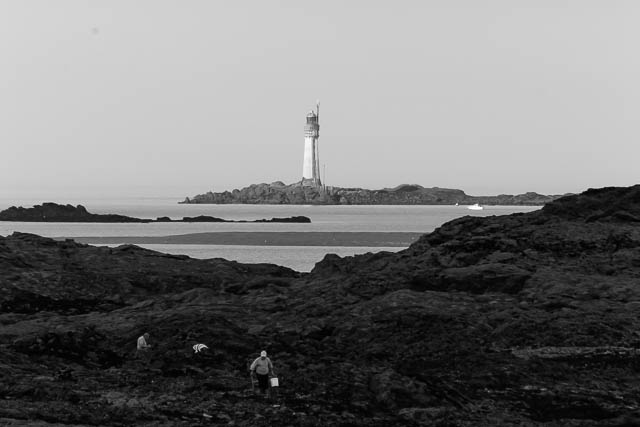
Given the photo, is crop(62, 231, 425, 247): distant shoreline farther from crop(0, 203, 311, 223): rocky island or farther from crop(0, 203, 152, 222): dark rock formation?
crop(0, 203, 152, 222): dark rock formation

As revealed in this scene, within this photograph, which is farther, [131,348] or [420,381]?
[131,348]

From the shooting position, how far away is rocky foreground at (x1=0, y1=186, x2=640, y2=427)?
17.7m

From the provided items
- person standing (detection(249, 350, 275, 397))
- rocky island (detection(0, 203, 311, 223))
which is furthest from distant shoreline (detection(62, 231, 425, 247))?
person standing (detection(249, 350, 275, 397))

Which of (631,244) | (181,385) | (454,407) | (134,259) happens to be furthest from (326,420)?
(134,259)

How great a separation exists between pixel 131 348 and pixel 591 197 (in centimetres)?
2354

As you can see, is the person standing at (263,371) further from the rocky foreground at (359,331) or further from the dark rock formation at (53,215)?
the dark rock formation at (53,215)

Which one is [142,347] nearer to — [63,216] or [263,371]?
[263,371]

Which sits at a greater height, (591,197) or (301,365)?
(591,197)

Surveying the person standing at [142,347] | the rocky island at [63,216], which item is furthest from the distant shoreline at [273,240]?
the person standing at [142,347]

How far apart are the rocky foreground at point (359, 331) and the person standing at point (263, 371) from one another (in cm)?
58

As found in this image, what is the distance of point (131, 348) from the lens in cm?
2384

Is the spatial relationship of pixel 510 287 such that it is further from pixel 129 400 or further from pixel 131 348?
pixel 129 400

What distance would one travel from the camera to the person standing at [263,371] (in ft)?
59.9

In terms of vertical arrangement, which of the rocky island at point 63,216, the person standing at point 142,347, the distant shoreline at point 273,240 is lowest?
the distant shoreline at point 273,240
